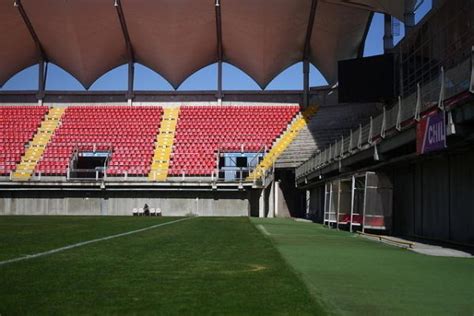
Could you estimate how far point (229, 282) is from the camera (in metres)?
7.04

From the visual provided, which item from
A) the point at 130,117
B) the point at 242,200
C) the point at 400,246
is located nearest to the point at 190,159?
the point at 242,200

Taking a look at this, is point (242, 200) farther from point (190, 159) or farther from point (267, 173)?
point (190, 159)

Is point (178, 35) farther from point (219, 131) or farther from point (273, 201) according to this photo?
point (273, 201)

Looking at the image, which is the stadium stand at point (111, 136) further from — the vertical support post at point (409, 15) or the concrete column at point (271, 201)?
the vertical support post at point (409, 15)

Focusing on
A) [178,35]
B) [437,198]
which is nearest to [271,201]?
[178,35]

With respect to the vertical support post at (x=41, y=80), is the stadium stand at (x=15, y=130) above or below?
below

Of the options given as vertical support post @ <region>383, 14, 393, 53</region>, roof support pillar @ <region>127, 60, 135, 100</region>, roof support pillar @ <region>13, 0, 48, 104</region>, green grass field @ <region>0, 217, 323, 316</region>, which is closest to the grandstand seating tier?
roof support pillar @ <region>127, 60, 135, 100</region>

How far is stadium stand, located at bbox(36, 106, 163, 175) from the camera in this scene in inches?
1537

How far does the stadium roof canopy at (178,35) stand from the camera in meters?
41.4

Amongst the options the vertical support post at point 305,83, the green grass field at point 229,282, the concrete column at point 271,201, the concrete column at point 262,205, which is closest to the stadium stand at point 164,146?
the concrete column at point 262,205

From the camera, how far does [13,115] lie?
4578 centimetres

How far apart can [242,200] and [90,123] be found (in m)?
15.0

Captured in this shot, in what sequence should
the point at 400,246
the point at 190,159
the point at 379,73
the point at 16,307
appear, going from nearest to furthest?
the point at 16,307 < the point at 400,246 < the point at 379,73 < the point at 190,159

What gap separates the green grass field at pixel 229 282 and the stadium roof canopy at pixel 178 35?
30.2 meters
